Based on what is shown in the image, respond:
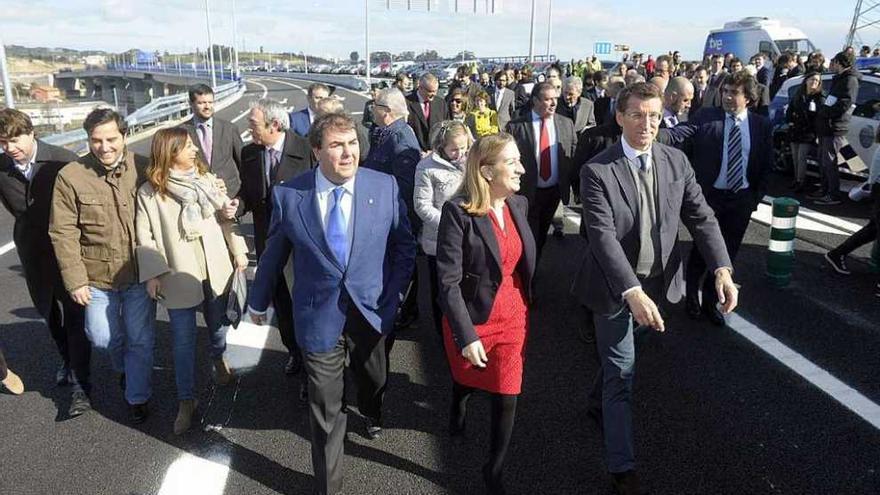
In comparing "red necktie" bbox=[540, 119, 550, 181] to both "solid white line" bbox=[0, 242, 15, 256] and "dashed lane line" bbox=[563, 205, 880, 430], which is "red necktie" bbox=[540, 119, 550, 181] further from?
"solid white line" bbox=[0, 242, 15, 256]

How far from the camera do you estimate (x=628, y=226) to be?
3.28 meters

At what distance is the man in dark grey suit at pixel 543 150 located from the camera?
6.07 metres

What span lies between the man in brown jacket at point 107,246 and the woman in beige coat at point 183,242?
160 mm

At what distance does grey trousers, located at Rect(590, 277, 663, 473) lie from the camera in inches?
128

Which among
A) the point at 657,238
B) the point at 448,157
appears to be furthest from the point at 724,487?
the point at 448,157

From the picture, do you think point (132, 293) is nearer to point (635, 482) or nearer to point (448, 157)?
point (448, 157)

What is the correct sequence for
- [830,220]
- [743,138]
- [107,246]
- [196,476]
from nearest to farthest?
[196,476]
[107,246]
[743,138]
[830,220]

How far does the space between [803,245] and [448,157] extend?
518 centimetres

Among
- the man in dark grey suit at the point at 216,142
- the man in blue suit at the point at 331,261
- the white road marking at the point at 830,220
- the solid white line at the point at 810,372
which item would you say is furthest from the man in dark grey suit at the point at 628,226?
the white road marking at the point at 830,220

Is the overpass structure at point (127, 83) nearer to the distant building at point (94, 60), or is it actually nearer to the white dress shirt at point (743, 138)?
the distant building at point (94, 60)

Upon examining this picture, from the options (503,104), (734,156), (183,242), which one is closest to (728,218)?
(734,156)

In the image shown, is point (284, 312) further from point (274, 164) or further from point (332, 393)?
point (332, 393)

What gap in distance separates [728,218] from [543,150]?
1750mm

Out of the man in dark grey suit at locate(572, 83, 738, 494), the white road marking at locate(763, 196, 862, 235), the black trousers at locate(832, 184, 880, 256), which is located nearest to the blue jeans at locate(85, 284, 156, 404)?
the man in dark grey suit at locate(572, 83, 738, 494)
